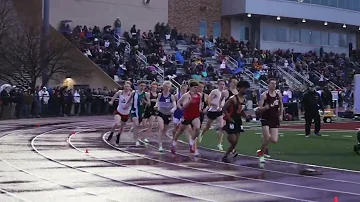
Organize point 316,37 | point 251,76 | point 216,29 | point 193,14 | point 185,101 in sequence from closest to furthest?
point 185,101 < point 251,76 < point 193,14 < point 216,29 < point 316,37

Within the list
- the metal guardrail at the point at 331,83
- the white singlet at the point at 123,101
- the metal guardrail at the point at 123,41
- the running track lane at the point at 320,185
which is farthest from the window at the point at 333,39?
the running track lane at the point at 320,185

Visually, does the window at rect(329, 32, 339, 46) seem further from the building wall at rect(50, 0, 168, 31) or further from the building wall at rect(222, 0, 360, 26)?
the building wall at rect(50, 0, 168, 31)

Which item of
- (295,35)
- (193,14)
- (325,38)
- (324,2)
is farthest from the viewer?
(325,38)

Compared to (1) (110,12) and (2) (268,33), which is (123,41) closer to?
(1) (110,12)

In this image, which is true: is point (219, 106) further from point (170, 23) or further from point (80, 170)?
point (170, 23)

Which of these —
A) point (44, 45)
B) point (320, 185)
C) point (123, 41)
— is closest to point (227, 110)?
point (320, 185)

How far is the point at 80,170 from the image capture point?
12992 mm

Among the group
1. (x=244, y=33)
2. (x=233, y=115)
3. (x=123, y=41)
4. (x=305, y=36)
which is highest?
(x=305, y=36)

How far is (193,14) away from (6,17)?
20.1 meters

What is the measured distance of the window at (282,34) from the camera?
2421 inches

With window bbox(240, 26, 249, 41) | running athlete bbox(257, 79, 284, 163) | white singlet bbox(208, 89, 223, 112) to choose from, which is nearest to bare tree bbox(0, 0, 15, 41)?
white singlet bbox(208, 89, 223, 112)

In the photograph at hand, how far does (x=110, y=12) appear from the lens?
161ft

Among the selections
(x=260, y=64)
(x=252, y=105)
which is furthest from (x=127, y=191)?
(x=260, y=64)

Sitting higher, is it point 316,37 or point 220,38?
point 316,37
